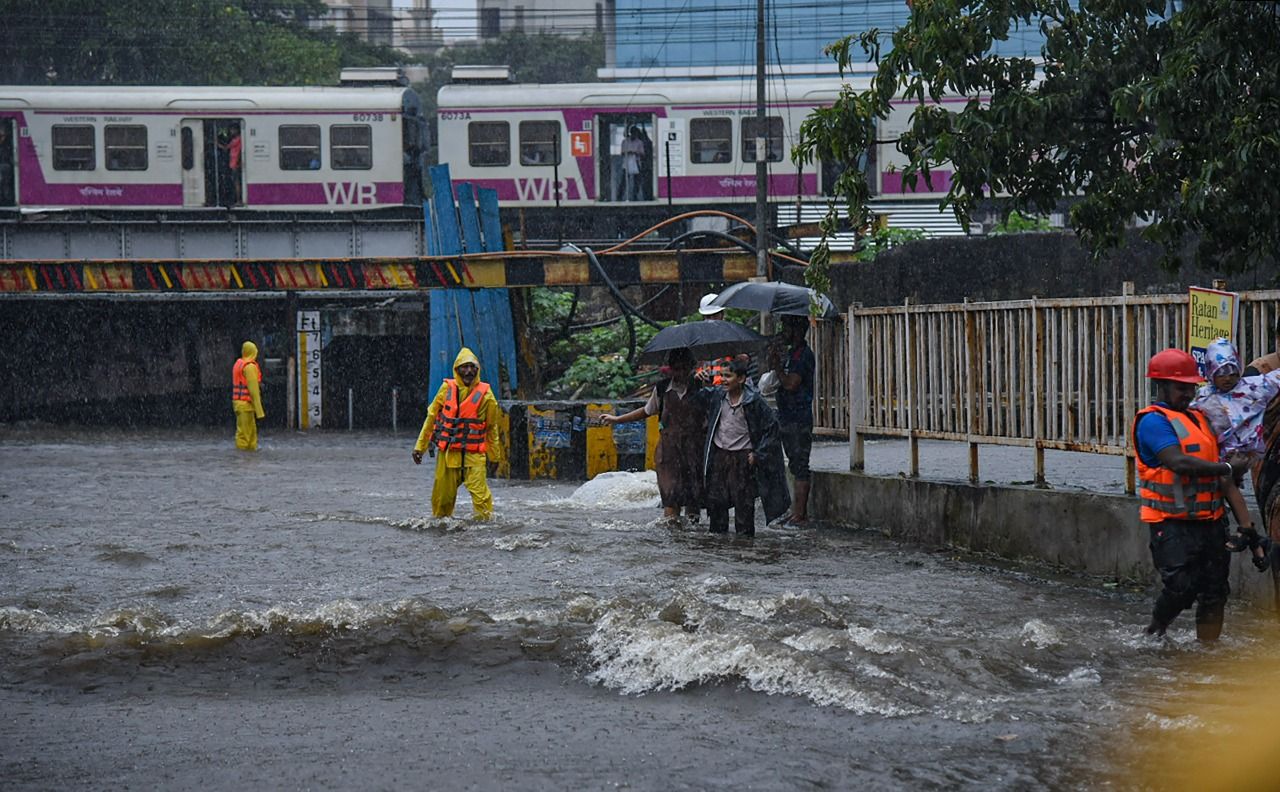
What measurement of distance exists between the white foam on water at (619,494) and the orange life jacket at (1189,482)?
8.50 metres

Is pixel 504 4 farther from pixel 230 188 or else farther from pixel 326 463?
pixel 326 463

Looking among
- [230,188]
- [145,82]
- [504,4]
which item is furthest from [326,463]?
[504,4]

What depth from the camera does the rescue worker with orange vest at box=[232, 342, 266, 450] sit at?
23.3 meters

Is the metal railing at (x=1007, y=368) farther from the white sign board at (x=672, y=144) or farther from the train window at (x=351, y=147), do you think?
the train window at (x=351, y=147)

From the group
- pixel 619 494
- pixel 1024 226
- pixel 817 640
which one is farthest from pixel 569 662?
pixel 1024 226

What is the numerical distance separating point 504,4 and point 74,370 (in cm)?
4990

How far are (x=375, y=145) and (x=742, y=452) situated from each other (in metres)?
18.2

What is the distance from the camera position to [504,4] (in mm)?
76188

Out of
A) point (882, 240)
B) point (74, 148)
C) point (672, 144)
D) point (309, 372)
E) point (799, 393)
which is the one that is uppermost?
point (74, 148)

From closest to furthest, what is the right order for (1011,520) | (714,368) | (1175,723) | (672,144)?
(1175,723), (1011,520), (714,368), (672,144)

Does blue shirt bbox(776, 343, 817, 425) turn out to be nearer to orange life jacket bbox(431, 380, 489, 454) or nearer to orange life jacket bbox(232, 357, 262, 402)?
orange life jacket bbox(431, 380, 489, 454)

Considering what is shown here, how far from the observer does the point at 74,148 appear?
2822 cm

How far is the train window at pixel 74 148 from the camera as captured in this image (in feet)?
92.2

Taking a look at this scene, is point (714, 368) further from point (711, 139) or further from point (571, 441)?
point (711, 139)
